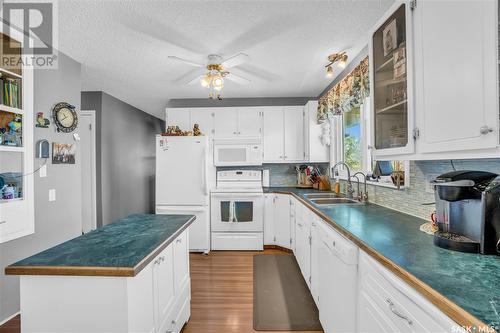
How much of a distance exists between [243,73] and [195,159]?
1358 millimetres

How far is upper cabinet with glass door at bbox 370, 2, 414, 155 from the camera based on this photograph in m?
1.33

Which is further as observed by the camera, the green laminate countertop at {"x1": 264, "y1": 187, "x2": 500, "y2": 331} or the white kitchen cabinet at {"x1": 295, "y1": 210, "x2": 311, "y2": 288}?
→ the white kitchen cabinet at {"x1": 295, "y1": 210, "x2": 311, "y2": 288}

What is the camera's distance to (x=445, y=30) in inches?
41.1

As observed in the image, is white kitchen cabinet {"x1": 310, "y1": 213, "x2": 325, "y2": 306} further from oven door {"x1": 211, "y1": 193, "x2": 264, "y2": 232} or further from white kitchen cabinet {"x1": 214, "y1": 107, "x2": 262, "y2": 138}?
white kitchen cabinet {"x1": 214, "y1": 107, "x2": 262, "y2": 138}

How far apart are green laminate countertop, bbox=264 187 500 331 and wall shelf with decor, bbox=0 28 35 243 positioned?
238 cm

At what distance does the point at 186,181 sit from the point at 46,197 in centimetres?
157

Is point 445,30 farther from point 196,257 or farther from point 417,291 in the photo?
point 196,257

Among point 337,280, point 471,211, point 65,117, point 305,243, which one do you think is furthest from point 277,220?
point 65,117

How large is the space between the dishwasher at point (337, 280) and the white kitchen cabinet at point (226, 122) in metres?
2.47

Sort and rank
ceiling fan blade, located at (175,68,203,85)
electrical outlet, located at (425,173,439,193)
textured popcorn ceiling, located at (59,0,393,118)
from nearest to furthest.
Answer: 1. electrical outlet, located at (425,173,439,193)
2. textured popcorn ceiling, located at (59,0,393,118)
3. ceiling fan blade, located at (175,68,203,85)

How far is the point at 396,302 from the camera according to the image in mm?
914

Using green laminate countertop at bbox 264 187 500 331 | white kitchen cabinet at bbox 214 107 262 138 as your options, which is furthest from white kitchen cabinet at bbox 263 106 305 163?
green laminate countertop at bbox 264 187 500 331

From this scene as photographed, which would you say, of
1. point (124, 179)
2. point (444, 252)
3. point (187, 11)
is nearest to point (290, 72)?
point (187, 11)

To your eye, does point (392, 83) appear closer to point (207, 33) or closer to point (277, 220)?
point (207, 33)
